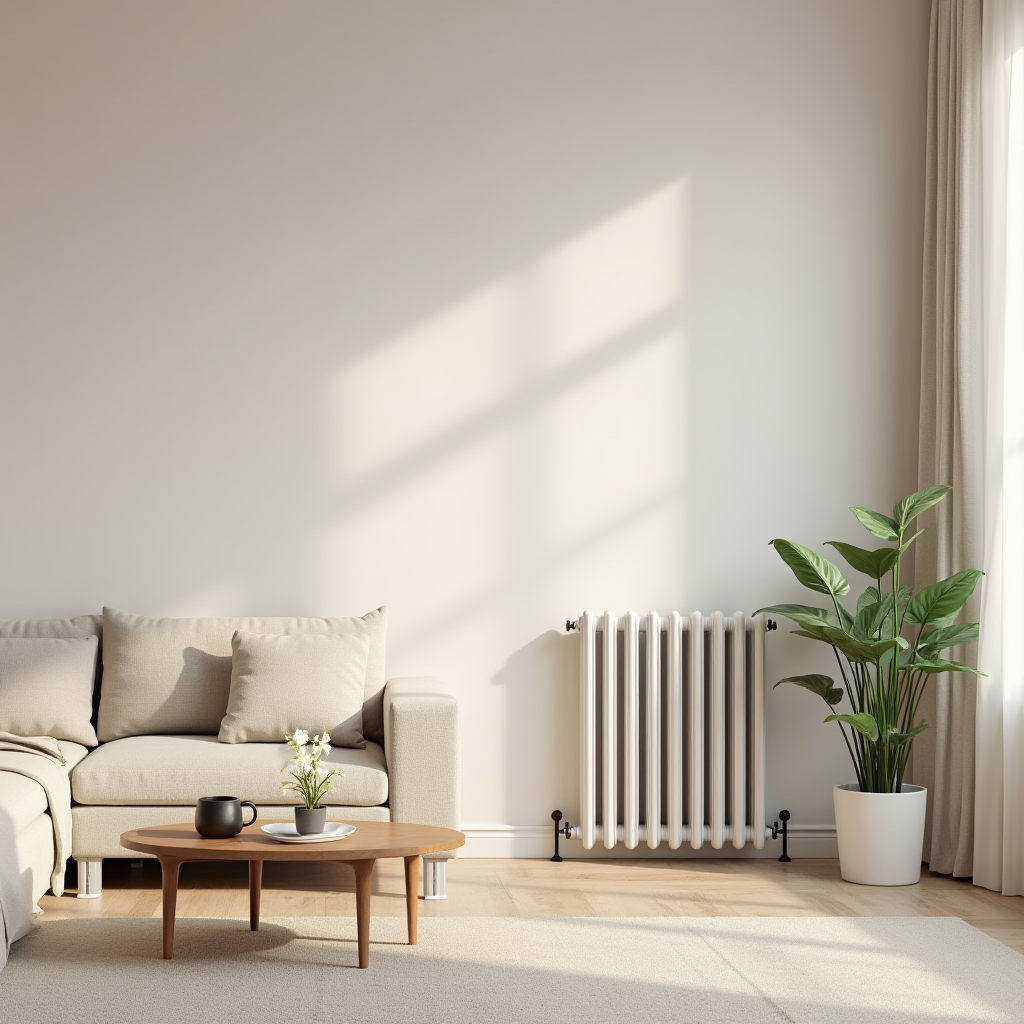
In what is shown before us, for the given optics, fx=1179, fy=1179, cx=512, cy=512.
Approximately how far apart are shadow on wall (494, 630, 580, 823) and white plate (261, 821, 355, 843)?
1.37 metres

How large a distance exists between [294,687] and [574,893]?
1.14m

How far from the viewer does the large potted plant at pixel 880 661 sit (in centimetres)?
397

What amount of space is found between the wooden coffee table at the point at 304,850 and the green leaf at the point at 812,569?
1586 mm

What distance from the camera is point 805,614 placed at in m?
4.09

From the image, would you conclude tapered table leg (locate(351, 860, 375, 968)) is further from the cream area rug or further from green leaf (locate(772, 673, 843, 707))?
green leaf (locate(772, 673, 843, 707))

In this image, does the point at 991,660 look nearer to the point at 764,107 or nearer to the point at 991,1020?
the point at 991,1020

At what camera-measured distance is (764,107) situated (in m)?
4.57

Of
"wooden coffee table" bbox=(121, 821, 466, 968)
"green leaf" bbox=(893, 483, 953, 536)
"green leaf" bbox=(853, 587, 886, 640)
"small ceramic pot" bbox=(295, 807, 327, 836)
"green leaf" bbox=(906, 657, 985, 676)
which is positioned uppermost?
"green leaf" bbox=(893, 483, 953, 536)

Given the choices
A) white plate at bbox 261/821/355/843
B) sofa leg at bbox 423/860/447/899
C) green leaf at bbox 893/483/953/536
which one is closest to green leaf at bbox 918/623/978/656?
green leaf at bbox 893/483/953/536

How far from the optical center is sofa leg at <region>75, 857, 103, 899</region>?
3.63 m

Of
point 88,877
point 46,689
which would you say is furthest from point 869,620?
point 46,689

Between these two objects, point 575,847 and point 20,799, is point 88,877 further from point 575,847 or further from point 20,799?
point 575,847

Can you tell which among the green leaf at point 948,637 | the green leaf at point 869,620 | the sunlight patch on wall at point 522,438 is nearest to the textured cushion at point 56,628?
the sunlight patch on wall at point 522,438

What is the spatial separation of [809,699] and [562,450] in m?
1.34
